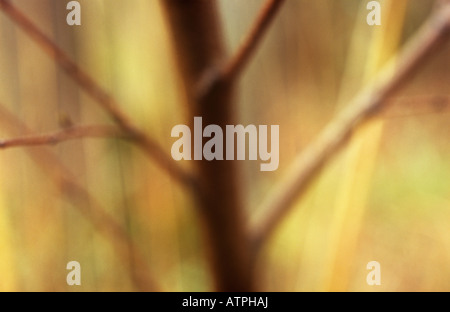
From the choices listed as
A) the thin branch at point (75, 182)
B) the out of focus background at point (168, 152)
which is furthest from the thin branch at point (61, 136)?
the out of focus background at point (168, 152)

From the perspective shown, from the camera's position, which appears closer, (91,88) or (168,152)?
(91,88)

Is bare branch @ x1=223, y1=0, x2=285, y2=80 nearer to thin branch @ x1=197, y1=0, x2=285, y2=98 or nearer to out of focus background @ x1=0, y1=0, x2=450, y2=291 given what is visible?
thin branch @ x1=197, y1=0, x2=285, y2=98

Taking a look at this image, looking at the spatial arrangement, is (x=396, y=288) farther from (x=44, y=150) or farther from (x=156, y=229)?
(x=44, y=150)

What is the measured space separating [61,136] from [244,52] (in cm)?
7

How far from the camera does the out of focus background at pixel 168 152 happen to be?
0.35 m

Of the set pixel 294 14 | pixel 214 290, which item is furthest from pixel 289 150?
pixel 214 290

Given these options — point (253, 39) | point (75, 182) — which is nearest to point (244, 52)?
point (253, 39)

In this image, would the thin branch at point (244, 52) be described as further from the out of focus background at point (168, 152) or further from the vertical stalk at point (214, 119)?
the out of focus background at point (168, 152)

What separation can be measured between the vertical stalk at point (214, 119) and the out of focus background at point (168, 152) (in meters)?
0.08

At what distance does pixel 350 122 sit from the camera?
0.67ft

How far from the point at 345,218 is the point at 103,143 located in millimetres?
265

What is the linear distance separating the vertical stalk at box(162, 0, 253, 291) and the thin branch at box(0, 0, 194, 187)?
0.01 metres

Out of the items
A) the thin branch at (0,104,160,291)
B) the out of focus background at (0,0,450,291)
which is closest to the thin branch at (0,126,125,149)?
the thin branch at (0,104,160,291)

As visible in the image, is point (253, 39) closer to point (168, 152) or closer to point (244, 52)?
point (244, 52)
